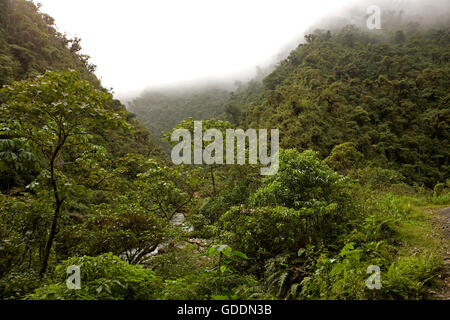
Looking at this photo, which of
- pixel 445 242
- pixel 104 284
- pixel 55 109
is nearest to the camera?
pixel 104 284

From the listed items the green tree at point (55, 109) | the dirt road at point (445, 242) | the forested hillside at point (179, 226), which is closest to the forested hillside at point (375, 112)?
the dirt road at point (445, 242)

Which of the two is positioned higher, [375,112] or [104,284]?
[375,112]

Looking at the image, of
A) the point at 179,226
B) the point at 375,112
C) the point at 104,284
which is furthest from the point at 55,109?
the point at 375,112

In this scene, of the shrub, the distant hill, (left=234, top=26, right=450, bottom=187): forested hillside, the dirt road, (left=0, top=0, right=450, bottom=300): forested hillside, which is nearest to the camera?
the shrub

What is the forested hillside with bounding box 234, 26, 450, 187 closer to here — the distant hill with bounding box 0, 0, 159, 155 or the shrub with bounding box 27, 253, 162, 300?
the shrub with bounding box 27, 253, 162, 300

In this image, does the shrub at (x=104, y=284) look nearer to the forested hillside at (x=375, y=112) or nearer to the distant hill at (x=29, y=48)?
the forested hillside at (x=375, y=112)

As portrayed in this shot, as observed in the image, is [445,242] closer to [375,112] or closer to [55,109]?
[55,109]

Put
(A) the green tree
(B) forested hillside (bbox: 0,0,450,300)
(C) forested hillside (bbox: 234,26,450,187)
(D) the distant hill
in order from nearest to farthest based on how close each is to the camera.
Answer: (B) forested hillside (bbox: 0,0,450,300) < (A) the green tree < (D) the distant hill < (C) forested hillside (bbox: 234,26,450,187)

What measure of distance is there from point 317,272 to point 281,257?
3.48ft

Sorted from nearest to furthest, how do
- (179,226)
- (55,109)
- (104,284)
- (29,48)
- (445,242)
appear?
(104,284) → (55,109) → (445,242) → (179,226) → (29,48)

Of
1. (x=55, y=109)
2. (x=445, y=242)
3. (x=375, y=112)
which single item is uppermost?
(x=375, y=112)

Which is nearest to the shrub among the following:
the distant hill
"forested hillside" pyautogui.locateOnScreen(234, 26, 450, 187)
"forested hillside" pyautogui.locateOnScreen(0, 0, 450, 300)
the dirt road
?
"forested hillside" pyautogui.locateOnScreen(0, 0, 450, 300)

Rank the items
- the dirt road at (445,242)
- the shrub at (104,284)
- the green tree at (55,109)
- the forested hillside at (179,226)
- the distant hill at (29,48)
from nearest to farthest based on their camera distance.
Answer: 1. the shrub at (104,284)
2. the dirt road at (445,242)
3. the forested hillside at (179,226)
4. the green tree at (55,109)
5. the distant hill at (29,48)
